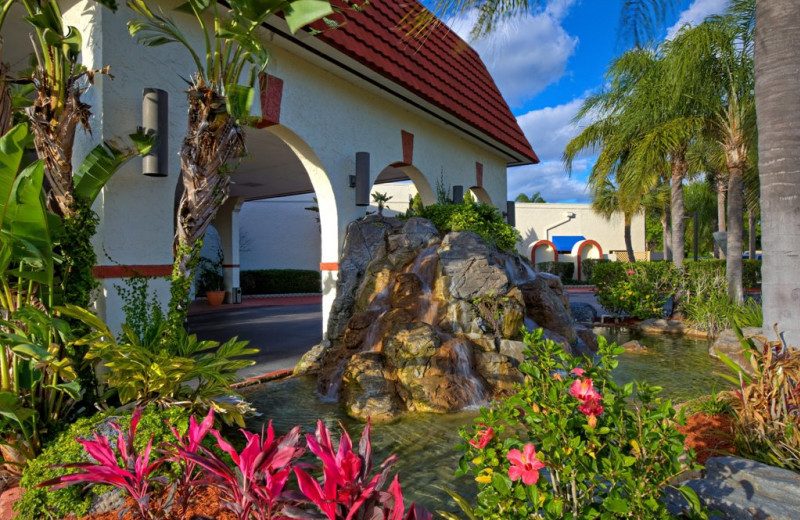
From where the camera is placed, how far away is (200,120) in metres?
4.38

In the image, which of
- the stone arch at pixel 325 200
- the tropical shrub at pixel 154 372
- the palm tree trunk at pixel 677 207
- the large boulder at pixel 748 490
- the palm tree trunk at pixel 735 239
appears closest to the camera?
the large boulder at pixel 748 490

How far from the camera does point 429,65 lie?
33.3 feet

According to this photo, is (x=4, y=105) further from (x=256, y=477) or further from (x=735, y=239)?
(x=735, y=239)

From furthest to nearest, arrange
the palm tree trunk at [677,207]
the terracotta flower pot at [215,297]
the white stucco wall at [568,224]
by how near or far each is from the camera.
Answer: the white stucco wall at [568,224] < the terracotta flower pot at [215,297] < the palm tree trunk at [677,207]

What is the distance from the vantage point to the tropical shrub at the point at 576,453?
1.80 meters

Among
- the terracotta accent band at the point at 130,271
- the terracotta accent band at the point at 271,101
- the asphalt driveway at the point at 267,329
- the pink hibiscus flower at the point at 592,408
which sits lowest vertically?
the asphalt driveway at the point at 267,329

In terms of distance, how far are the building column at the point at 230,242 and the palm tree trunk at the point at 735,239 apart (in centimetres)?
1520

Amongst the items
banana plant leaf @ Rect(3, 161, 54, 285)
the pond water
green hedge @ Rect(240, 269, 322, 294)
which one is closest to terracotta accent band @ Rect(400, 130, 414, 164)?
the pond water

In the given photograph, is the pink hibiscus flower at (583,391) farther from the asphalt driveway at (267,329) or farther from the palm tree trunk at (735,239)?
the palm tree trunk at (735,239)

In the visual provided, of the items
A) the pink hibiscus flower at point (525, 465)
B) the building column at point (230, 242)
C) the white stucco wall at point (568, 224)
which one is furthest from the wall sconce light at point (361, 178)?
the white stucco wall at point (568, 224)

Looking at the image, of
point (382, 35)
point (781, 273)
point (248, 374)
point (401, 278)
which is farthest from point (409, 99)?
point (781, 273)

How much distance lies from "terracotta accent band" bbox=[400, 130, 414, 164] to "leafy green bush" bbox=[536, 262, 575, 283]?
20.7 m

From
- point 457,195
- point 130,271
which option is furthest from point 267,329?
point 130,271

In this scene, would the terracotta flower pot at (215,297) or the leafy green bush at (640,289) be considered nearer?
the leafy green bush at (640,289)
